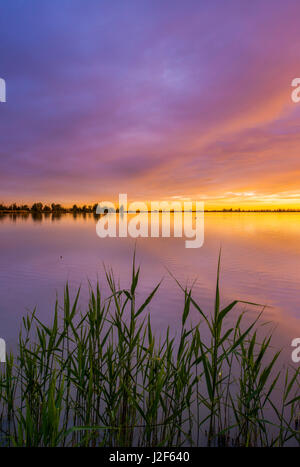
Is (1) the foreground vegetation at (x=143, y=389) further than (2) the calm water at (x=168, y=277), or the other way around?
(2) the calm water at (x=168, y=277)

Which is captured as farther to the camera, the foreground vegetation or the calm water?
the calm water

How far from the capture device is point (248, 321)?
8.07 m

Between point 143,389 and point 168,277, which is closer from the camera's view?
point 143,389

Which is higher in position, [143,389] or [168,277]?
[143,389]

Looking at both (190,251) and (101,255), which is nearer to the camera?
(101,255)

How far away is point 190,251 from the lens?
2106 centimetres

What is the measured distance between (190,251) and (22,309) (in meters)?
14.3
